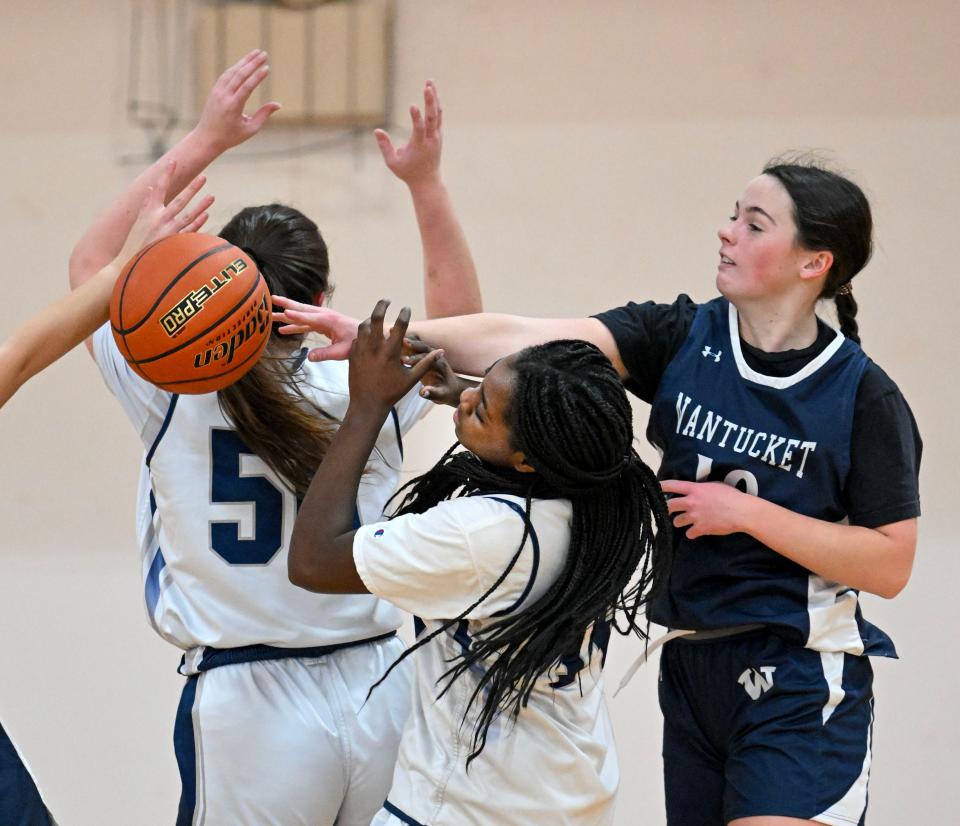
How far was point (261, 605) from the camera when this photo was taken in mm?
2150

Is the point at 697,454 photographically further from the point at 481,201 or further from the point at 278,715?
the point at 481,201

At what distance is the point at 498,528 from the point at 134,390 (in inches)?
31.5

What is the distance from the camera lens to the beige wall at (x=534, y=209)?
442cm

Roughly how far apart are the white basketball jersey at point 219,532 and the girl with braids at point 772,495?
11.4 inches

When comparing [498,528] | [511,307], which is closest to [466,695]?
[498,528]

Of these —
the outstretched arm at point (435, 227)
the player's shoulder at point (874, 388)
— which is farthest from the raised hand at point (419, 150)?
the player's shoulder at point (874, 388)

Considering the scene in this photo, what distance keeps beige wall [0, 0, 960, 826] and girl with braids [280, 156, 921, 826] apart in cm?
203

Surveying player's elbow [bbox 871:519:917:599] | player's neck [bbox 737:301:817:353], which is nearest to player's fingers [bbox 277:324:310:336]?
player's neck [bbox 737:301:817:353]

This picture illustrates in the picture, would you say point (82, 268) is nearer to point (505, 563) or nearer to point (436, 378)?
point (436, 378)

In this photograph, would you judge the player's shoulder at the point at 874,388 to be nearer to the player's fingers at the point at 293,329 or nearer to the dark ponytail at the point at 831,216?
the dark ponytail at the point at 831,216

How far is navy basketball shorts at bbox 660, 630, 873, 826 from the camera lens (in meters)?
2.18

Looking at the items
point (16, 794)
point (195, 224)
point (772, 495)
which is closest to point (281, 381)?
point (195, 224)

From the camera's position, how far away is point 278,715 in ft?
7.03

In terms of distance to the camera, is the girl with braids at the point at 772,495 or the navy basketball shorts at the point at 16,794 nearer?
the navy basketball shorts at the point at 16,794
